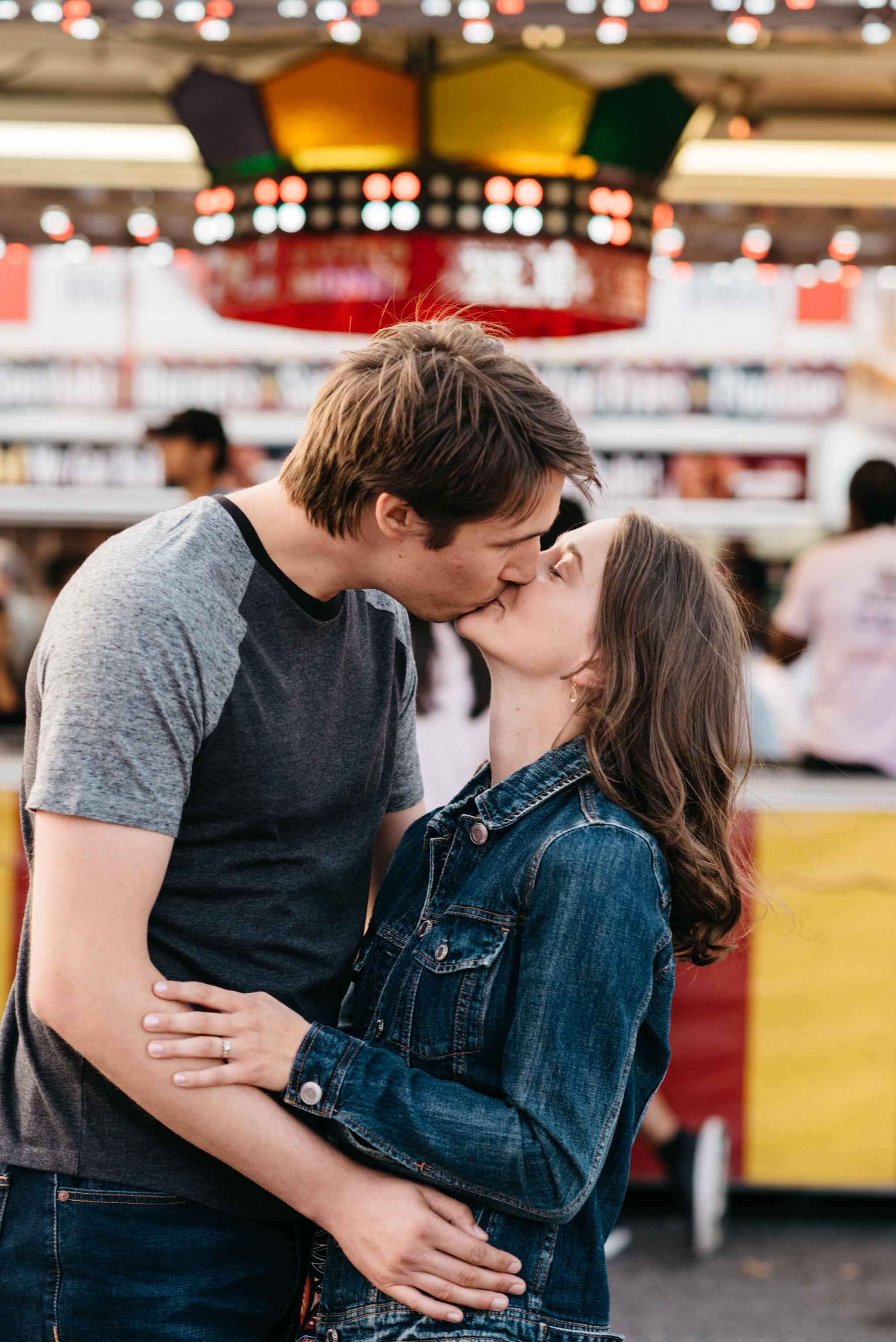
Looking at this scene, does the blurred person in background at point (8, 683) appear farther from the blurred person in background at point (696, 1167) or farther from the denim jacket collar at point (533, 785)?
the denim jacket collar at point (533, 785)

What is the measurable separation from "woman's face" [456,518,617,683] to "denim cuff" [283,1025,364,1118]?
1.74 feet

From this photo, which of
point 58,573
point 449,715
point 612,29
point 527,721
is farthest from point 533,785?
point 58,573

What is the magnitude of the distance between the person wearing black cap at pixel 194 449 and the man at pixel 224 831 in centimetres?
285

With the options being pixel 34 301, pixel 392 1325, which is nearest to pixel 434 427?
pixel 392 1325

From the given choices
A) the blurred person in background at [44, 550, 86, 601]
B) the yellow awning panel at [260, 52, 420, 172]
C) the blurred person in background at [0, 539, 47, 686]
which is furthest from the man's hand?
the blurred person in background at [44, 550, 86, 601]

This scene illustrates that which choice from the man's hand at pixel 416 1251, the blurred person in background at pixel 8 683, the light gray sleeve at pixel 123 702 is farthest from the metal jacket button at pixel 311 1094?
the blurred person in background at pixel 8 683

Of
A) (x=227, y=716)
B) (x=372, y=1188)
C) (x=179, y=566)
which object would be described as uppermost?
(x=179, y=566)

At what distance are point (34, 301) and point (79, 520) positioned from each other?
2409mm

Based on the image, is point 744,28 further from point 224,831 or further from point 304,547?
point 224,831

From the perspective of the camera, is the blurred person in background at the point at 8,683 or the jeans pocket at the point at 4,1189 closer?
the jeans pocket at the point at 4,1189

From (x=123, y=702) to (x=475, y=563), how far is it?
1.59 feet

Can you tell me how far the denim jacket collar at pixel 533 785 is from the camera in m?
1.76

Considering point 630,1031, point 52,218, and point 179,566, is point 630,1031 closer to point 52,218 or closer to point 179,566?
point 179,566

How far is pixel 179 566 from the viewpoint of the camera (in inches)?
61.9
